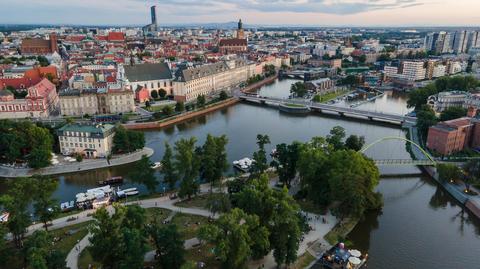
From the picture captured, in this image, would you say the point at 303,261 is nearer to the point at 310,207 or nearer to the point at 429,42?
the point at 310,207

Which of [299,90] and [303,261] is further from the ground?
[299,90]

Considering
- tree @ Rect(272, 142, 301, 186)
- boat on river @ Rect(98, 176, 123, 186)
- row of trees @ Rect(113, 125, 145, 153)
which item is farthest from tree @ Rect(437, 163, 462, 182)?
row of trees @ Rect(113, 125, 145, 153)

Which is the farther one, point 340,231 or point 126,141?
point 126,141

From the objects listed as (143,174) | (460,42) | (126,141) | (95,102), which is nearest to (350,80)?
(95,102)

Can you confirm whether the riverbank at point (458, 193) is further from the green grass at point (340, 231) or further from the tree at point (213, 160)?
the tree at point (213, 160)

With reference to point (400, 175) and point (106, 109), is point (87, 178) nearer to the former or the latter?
point (106, 109)

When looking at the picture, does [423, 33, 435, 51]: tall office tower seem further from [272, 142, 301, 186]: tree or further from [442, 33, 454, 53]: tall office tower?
[272, 142, 301, 186]: tree
